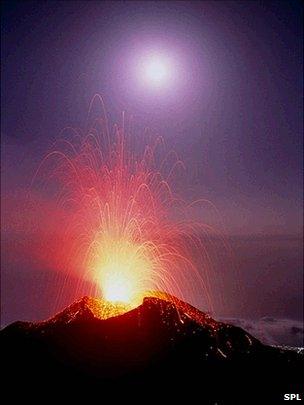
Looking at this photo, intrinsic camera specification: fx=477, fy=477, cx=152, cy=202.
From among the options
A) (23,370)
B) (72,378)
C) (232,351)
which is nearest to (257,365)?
(232,351)

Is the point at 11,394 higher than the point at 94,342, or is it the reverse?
the point at 94,342

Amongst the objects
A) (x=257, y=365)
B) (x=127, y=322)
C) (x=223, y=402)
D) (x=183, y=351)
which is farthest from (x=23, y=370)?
(x=257, y=365)

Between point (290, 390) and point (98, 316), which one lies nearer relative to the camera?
point (290, 390)

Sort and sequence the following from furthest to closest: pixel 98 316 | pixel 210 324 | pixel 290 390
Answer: pixel 210 324 < pixel 98 316 < pixel 290 390

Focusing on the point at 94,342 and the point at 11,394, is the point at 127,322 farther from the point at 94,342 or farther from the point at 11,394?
the point at 11,394

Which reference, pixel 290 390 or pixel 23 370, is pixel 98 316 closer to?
pixel 23 370

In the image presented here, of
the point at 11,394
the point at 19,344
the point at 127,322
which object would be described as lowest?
the point at 11,394


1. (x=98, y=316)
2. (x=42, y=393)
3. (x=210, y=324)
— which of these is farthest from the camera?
(x=210, y=324)
